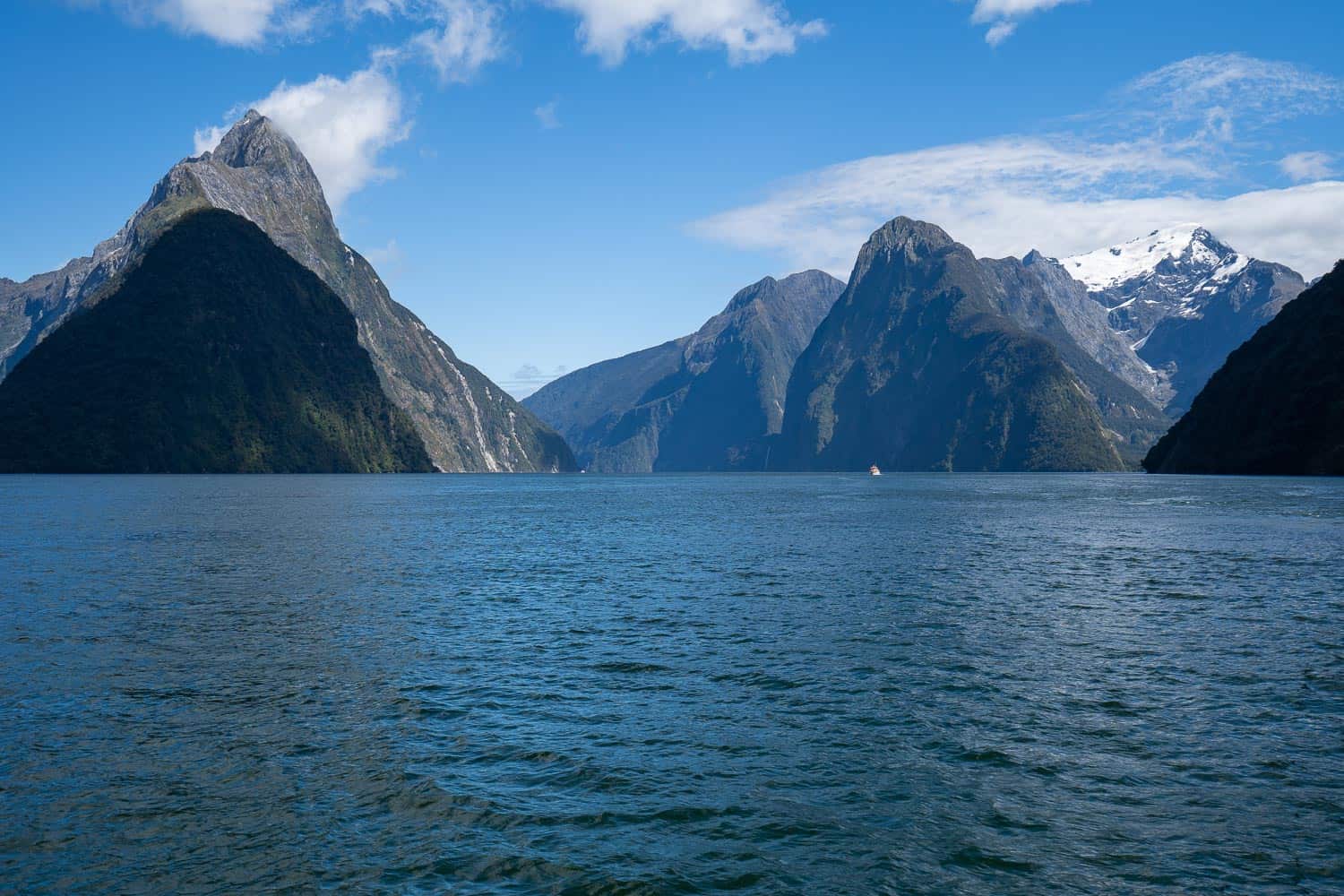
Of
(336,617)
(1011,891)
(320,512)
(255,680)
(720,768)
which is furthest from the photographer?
(320,512)

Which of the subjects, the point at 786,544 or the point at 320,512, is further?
the point at 320,512

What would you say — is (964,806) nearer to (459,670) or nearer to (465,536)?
(459,670)

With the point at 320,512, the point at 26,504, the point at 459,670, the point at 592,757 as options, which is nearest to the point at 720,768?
the point at 592,757

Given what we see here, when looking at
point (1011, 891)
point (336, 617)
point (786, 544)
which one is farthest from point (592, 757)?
point (786, 544)

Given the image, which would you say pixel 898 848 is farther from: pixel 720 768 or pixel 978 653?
pixel 978 653

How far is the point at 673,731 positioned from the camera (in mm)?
25547

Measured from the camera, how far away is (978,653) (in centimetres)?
3534

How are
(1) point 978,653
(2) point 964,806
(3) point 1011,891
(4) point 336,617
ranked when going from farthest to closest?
(4) point 336,617, (1) point 978,653, (2) point 964,806, (3) point 1011,891

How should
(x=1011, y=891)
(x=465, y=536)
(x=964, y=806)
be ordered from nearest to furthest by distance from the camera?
(x=1011, y=891)
(x=964, y=806)
(x=465, y=536)

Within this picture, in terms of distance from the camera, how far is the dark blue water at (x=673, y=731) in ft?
57.2

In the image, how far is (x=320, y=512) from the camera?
122062 millimetres

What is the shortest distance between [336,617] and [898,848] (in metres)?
32.3

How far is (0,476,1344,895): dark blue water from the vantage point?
57.2 ft

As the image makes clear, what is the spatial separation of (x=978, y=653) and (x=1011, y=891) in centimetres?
1996
